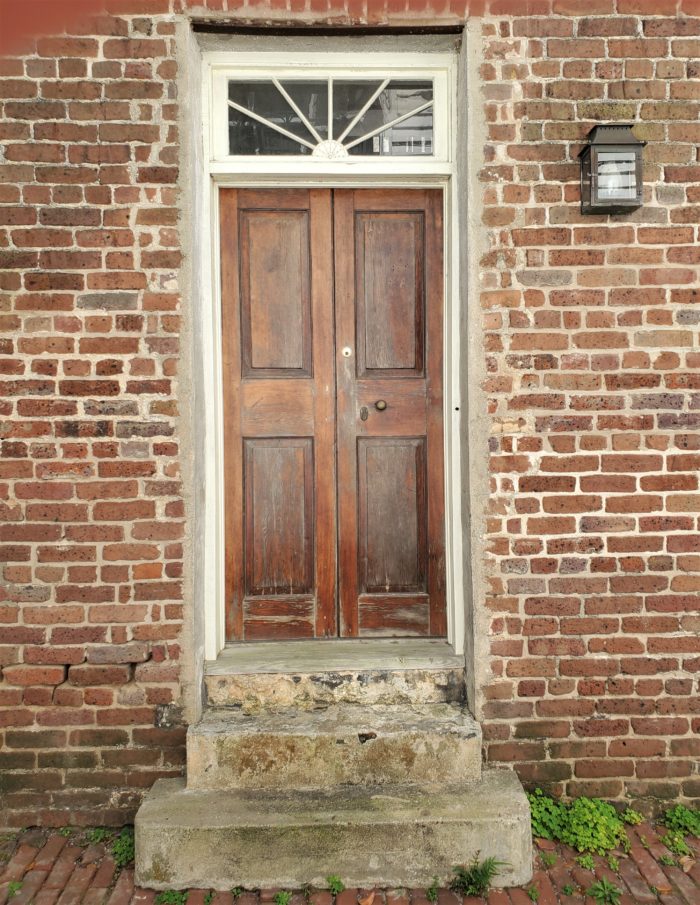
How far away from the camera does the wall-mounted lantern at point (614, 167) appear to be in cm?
273

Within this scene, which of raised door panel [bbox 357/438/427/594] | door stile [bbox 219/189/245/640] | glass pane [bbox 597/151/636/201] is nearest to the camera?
glass pane [bbox 597/151/636/201]

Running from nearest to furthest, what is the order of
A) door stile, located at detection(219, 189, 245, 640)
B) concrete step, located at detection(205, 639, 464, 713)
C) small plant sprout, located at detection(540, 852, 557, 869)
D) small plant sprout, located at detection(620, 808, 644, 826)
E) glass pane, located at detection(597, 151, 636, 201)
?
small plant sprout, located at detection(540, 852, 557, 869)
glass pane, located at detection(597, 151, 636, 201)
small plant sprout, located at detection(620, 808, 644, 826)
concrete step, located at detection(205, 639, 464, 713)
door stile, located at detection(219, 189, 245, 640)

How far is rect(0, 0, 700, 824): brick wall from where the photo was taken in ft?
9.14

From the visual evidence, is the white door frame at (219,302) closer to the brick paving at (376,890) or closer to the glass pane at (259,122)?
the glass pane at (259,122)

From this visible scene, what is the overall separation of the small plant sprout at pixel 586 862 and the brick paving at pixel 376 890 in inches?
0.5

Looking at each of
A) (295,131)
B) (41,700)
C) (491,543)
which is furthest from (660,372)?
→ (41,700)

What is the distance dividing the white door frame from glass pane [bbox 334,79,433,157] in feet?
0.26

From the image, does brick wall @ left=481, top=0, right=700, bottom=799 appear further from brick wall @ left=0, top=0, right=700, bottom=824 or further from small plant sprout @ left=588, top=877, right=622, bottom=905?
small plant sprout @ left=588, top=877, right=622, bottom=905

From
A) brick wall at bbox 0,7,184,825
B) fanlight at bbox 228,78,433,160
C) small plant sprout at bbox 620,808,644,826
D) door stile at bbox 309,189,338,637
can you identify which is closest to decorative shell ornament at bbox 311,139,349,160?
fanlight at bbox 228,78,433,160

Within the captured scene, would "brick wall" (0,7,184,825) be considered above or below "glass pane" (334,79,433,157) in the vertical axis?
below

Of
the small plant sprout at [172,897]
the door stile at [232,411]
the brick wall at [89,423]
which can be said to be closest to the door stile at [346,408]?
the door stile at [232,411]

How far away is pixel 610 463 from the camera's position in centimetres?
288

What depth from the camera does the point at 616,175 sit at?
2760 millimetres

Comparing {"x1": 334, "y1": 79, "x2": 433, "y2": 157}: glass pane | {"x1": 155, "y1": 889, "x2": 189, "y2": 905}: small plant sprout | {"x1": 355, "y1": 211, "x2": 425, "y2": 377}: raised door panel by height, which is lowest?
{"x1": 155, "y1": 889, "x2": 189, "y2": 905}: small plant sprout
